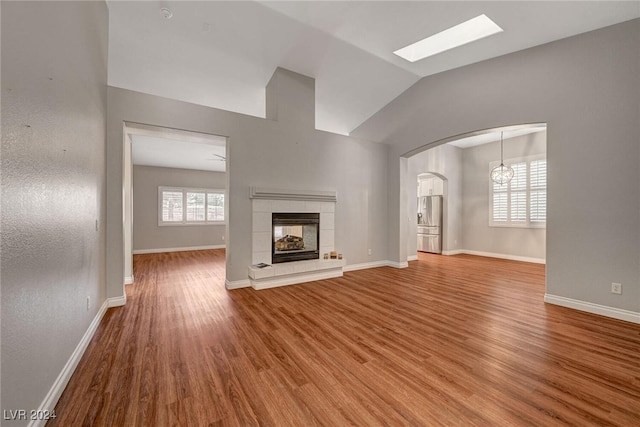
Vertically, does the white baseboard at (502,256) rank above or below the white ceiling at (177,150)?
below

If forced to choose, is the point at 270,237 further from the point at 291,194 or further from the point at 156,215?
the point at 156,215

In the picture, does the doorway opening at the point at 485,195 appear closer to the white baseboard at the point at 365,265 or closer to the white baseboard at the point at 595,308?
the white baseboard at the point at 365,265

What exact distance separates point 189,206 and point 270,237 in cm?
616

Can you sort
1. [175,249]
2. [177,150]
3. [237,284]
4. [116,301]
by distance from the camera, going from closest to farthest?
[116,301] < [237,284] < [177,150] < [175,249]

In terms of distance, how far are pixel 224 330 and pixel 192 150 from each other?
18.5 ft

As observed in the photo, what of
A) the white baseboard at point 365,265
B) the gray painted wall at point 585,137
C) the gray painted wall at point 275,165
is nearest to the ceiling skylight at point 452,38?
the gray painted wall at point 585,137

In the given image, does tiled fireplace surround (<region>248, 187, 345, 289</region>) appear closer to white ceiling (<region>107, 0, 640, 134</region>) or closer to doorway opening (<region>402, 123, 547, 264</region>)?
doorway opening (<region>402, 123, 547, 264</region>)

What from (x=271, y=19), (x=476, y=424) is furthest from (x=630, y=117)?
(x=271, y=19)

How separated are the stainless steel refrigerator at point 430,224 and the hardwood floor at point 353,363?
4179mm

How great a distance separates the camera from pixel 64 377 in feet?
5.94

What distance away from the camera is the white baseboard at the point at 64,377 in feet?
4.96

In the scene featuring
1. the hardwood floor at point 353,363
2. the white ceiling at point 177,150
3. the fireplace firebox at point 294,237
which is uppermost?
the white ceiling at point 177,150

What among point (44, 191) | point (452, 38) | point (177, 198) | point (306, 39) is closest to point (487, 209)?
point (452, 38)

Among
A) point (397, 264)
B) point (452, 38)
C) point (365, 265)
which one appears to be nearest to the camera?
point (452, 38)
